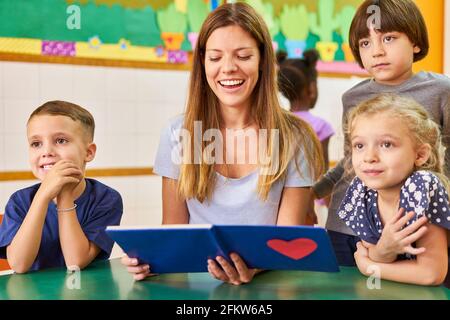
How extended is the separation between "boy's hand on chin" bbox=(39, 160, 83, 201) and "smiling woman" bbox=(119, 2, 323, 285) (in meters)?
0.29

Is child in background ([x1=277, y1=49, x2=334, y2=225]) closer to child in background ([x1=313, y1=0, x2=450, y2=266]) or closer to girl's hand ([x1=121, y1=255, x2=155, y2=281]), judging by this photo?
child in background ([x1=313, y1=0, x2=450, y2=266])

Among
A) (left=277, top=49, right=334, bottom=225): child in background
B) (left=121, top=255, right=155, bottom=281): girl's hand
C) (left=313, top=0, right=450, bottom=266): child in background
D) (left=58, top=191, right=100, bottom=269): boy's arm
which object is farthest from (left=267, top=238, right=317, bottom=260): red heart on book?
(left=277, top=49, right=334, bottom=225): child in background

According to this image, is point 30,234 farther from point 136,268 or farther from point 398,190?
point 398,190

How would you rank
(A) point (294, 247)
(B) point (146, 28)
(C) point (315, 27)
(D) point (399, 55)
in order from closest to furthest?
(A) point (294, 247), (D) point (399, 55), (B) point (146, 28), (C) point (315, 27)

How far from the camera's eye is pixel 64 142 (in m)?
1.63

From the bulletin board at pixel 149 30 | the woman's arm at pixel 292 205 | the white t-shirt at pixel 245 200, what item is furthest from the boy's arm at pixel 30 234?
the bulletin board at pixel 149 30

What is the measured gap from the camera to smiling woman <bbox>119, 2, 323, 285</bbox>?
166cm

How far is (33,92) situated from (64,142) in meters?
2.04

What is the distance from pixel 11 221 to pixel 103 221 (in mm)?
226

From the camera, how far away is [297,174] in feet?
5.45

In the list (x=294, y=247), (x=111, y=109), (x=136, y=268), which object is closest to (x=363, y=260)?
(x=294, y=247)

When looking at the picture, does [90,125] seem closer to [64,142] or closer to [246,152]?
[64,142]

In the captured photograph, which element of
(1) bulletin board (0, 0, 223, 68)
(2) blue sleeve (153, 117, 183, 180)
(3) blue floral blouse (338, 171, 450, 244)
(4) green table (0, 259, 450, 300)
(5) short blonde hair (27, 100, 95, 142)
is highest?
(1) bulletin board (0, 0, 223, 68)
